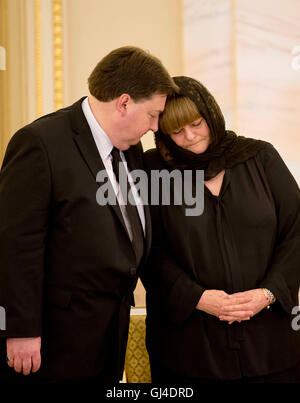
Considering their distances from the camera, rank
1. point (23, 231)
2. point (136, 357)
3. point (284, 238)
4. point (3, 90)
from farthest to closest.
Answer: point (3, 90) < point (136, 357) < point (284, 238) < point (23, 231)

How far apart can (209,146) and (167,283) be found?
1.97 feet

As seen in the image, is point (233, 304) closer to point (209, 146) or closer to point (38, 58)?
point (209, 146)

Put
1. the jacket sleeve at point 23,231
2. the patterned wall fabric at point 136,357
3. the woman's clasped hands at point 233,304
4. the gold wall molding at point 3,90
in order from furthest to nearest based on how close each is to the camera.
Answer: the gold wall molding at point 3,90 < the patterned wall fabric at point 136,357 < the woman's clasped hands at point 233,304 < the jacket sleeve at point 23,231

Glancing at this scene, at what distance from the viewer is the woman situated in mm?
2074

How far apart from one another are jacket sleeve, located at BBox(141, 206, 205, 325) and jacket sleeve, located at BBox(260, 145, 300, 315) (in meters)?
0.30

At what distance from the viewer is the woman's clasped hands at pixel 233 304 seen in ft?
6.65

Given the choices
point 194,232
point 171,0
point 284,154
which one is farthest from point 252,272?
point 171,0

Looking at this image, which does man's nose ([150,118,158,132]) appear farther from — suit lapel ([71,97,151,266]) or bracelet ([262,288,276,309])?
bracelet ([262,288,276,309])

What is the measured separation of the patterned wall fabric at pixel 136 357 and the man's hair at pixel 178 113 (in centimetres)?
95

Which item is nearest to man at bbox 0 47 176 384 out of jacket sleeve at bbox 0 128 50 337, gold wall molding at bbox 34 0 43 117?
jacket sleeve at bbox 0 128 50 337

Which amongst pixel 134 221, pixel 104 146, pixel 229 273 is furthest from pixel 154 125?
pixel 229 273

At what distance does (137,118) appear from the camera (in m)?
1.96

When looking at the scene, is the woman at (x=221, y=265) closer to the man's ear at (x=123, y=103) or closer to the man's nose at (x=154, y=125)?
the man's nose at (x=154, y=125)

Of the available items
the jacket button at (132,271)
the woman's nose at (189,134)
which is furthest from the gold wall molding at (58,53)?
the jacket button at (132,271)
